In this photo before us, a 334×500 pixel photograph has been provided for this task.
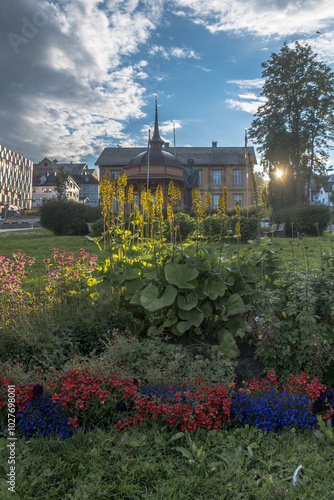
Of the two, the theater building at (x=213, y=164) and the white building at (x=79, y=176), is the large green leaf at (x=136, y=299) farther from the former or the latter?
the white building at (x=79, y=176)

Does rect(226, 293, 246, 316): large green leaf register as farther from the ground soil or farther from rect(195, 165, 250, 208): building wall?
rect(195, 165, 250, 208): building wall

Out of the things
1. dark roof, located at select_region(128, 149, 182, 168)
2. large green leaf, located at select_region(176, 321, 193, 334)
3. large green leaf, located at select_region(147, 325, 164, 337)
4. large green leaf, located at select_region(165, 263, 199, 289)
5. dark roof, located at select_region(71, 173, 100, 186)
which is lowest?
large green leaf, located at select_region(147, 325, 164, 337)

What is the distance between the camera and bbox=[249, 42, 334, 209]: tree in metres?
26.0

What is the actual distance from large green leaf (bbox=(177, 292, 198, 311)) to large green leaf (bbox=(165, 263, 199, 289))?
123 millimetres

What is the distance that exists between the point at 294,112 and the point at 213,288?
89.4ft

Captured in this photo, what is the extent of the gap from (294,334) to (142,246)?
2198mm

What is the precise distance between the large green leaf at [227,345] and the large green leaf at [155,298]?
0.56 meters

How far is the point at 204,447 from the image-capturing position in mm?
2125

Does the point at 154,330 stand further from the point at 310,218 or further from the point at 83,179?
the point at 83,179

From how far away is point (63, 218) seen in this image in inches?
727

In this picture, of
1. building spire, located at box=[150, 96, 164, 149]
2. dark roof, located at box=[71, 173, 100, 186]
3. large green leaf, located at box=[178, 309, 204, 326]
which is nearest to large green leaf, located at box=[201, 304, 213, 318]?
large green leaf, located at box=[178, 309, 204, 326]

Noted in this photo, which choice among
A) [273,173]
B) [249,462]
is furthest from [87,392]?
[273,173]

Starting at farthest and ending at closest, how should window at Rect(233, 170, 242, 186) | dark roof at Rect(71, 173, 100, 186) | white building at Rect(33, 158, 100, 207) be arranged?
dark roof at Rect(71, 173, 100, 186) → white building at Rect(33, 158, 100, 207) → window at Rect(233, 170, 242, 186)

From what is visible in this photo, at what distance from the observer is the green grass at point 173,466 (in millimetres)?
1833
